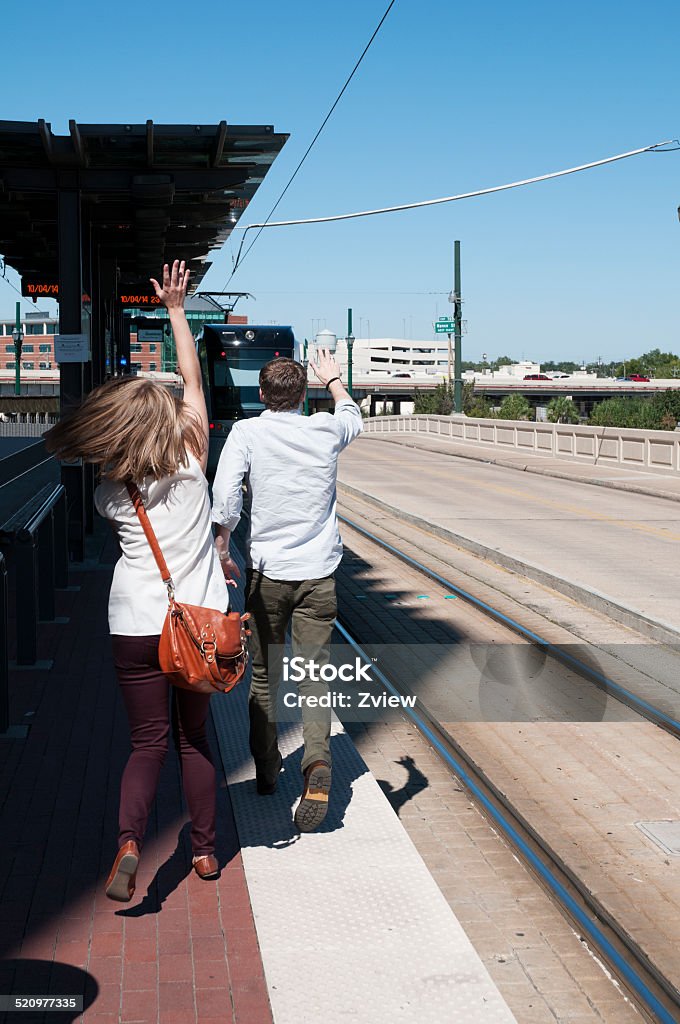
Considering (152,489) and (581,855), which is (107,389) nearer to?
(152,489)

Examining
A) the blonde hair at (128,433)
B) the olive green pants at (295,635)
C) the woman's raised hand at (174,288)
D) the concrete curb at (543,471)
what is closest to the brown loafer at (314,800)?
the olive green pants at (295,635)

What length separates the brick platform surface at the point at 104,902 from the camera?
357cm

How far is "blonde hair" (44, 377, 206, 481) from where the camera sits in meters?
3.93

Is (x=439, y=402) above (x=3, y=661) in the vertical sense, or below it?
above

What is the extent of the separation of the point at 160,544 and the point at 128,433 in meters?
0.39

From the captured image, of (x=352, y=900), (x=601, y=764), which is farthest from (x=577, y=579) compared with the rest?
(x=352, y=900)

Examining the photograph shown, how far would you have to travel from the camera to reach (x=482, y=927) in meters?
4.13

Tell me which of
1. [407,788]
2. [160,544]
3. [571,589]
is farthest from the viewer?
[571,589]

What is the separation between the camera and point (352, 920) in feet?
13.6

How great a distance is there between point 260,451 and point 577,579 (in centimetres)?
786

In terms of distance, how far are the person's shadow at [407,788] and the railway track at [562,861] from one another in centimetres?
18

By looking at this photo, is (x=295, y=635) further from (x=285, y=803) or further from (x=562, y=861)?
(x=562, y=861)

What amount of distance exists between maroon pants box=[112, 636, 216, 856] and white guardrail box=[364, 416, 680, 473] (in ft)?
79.3

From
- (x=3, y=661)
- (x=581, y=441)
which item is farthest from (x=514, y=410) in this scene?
(x=3, y=661)
